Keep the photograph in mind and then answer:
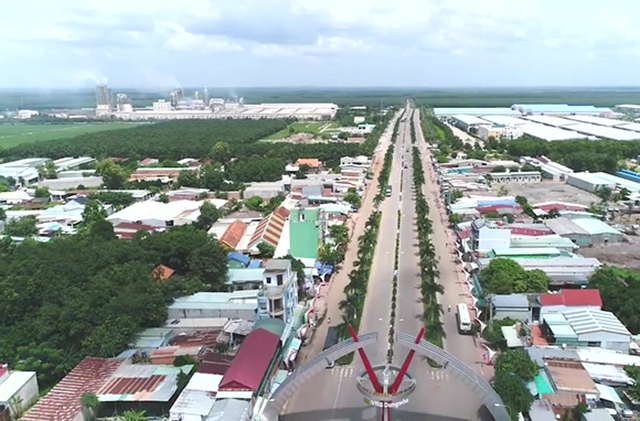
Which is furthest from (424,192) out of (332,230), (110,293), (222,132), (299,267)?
(222,132)

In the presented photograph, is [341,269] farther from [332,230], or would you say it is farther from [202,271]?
[202,271]

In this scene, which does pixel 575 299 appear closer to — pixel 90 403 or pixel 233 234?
pixel 90 403

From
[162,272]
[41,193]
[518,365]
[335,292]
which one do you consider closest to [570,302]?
[518,365]

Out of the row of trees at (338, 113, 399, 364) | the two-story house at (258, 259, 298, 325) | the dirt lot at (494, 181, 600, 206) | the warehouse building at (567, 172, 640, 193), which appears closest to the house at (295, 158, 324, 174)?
the dirt lot at (494, 181, 600, 206)

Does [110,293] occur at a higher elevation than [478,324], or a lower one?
higher

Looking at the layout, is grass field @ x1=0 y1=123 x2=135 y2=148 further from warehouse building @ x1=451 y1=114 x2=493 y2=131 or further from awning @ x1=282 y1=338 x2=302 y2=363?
awning @ x1=282 y1=338 x2=302 y2=363

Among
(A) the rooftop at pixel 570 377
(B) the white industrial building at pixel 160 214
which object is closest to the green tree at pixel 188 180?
(B) the white industrial building at pixel 160 214

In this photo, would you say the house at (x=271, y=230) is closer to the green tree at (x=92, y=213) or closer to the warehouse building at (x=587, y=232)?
the green tree at (x=92, y=213)

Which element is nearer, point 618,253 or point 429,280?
point 429,280
